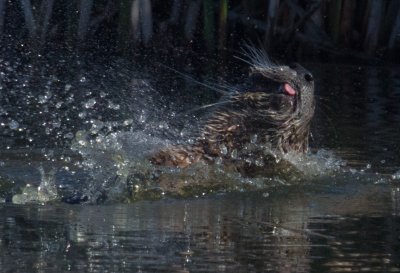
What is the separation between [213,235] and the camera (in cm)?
447

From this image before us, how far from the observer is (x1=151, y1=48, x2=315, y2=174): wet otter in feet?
18.8

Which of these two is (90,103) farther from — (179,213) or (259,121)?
(179,213)

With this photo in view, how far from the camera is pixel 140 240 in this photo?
14.2 feet

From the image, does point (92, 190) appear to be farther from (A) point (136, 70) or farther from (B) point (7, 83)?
(A) point (136, 70)

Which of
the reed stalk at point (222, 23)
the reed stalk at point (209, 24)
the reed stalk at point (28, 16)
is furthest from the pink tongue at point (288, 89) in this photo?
the reed stalk at point (209, 24)

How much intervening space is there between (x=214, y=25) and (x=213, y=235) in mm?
8557

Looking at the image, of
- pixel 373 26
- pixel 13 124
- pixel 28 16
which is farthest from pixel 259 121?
pixel 373 26

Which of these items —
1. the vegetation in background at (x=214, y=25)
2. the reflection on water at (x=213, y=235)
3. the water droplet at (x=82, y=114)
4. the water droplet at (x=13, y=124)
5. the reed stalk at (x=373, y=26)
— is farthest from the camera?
the reed stalk at (x=373, y=26)

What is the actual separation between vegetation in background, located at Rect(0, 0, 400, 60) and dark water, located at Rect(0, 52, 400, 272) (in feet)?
10.9

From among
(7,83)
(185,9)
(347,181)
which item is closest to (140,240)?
(347,181)

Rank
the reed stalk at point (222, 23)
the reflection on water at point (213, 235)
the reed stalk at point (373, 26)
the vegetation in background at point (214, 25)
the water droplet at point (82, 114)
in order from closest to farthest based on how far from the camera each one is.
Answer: the reflection on water at point (213, 235) → the water droplet at point (82, 114) → the vegetation in background at point (214, 25) → the reed stalk at point (222, 23) → the reed stalk at point (373, 26)

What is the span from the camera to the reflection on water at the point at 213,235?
3.95 m

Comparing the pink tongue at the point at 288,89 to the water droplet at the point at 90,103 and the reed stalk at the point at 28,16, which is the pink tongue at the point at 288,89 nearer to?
the water droplet at the point at 90,103

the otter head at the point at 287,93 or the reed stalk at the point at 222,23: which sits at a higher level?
the reed stalk at the point at 222,23
